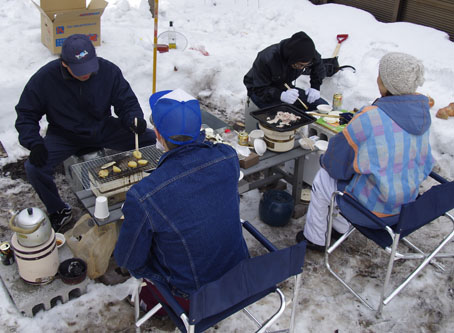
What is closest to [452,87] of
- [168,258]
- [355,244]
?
[355,244]

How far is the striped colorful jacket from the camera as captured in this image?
3.02 meters

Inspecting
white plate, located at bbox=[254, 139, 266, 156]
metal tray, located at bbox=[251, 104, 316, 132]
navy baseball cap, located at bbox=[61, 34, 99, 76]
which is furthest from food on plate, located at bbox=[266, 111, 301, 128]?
navy baseball cap, located at bbox=[61, 34, 99, 76]

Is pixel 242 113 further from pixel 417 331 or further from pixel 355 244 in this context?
pixel 417 331

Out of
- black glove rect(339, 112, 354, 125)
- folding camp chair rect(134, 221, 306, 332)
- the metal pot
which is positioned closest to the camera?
folding camp chair rect(134, 221, 306, 332)

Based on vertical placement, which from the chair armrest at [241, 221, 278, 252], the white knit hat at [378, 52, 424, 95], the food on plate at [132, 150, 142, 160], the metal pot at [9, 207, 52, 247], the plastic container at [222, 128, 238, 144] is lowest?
the metal pot at [9, 207, 52, 247]

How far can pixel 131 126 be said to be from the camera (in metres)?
4.32

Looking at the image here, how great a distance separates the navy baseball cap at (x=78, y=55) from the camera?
3.87m

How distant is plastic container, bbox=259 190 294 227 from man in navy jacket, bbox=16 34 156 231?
1413 millimetres

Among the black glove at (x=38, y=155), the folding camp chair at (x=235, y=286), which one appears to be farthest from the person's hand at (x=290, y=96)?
the folding camp chair at (x=235, y=286)

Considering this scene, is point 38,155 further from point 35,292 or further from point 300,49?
point 300,49

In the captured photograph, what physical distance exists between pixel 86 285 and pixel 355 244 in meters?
2.53

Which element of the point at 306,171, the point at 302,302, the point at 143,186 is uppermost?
the point at 143,186

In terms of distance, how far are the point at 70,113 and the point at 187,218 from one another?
254 centimetres

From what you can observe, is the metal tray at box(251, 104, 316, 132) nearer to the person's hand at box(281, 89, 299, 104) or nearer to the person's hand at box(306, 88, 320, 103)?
A: the person's hand at box(281, 89, 299, 104)
